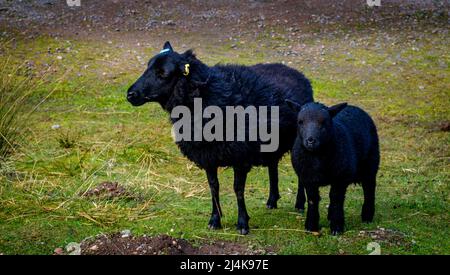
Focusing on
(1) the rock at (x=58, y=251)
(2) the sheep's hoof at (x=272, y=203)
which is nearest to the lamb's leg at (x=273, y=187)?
(2) the sheep's hoof at (x=272, y=203)

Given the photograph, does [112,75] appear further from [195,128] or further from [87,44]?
[195,128]

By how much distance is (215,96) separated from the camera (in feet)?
24.3

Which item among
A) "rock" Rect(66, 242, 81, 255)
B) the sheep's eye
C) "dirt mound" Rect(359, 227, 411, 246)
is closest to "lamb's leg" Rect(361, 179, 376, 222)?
"dirt mound" Rect(359, 227, 411, 246)

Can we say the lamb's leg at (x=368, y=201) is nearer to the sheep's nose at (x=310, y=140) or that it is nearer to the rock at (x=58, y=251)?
the sheep's nose at (x=310, y=140)

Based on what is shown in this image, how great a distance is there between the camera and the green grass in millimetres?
7617

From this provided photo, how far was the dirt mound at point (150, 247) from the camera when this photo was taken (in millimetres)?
6742

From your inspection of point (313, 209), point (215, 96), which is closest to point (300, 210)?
point (313, 209)

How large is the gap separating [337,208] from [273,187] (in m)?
1.31

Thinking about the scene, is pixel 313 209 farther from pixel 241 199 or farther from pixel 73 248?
pixel 73 248

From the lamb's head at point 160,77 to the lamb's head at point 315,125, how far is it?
1.27m

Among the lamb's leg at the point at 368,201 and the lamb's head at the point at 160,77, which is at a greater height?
the lamb's head at the point at 160,77

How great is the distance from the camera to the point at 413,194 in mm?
9180

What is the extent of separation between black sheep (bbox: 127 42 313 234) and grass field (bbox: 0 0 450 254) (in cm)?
68
